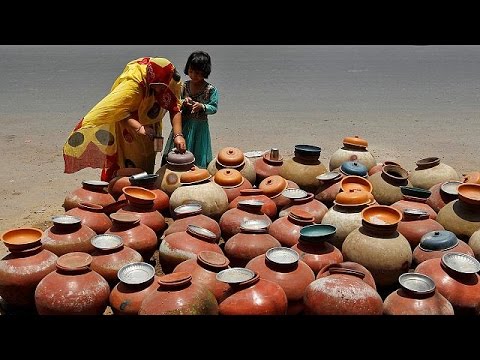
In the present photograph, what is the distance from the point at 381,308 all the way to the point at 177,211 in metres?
2.21

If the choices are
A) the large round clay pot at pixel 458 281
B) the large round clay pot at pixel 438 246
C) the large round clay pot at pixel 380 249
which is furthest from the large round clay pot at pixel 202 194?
the large round clay pot at pixel 458 281

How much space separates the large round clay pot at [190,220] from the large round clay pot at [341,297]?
1422mm

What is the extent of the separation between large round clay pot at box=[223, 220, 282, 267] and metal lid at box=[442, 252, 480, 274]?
1406 mm

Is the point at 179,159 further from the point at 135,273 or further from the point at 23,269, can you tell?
the point at 23,269

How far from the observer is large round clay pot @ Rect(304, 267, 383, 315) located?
3658 millimetres

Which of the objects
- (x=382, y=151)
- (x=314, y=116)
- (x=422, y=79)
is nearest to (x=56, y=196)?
(x=382, y=151)

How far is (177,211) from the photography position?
516 cm

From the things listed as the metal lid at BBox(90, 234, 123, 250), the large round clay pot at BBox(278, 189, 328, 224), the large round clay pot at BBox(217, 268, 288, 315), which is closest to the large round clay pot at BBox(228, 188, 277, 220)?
the large round clay pot at BBox(278, 189, 328, 224)

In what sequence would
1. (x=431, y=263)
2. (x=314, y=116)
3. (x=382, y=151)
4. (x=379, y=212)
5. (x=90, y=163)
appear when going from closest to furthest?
1. (x=431, y=263)
2. (x=379, y=212)
3. (x=90, y=163)
4. (x=382, y=151)
5. (x=314, y=116)

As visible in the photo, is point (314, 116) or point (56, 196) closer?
point (56, 196)

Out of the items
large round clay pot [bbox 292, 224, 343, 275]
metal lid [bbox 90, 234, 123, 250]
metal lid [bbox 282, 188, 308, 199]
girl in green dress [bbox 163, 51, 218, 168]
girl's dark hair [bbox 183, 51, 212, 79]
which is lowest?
metal lid [bbox 90, 234, 123, 250]

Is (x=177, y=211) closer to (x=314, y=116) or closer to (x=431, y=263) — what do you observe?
(x=431, y=263)

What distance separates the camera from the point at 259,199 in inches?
219

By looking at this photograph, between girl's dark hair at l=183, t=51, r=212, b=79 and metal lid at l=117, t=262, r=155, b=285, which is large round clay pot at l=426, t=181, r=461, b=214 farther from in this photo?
metal lid at l=117, t=262, r=155, b=285
